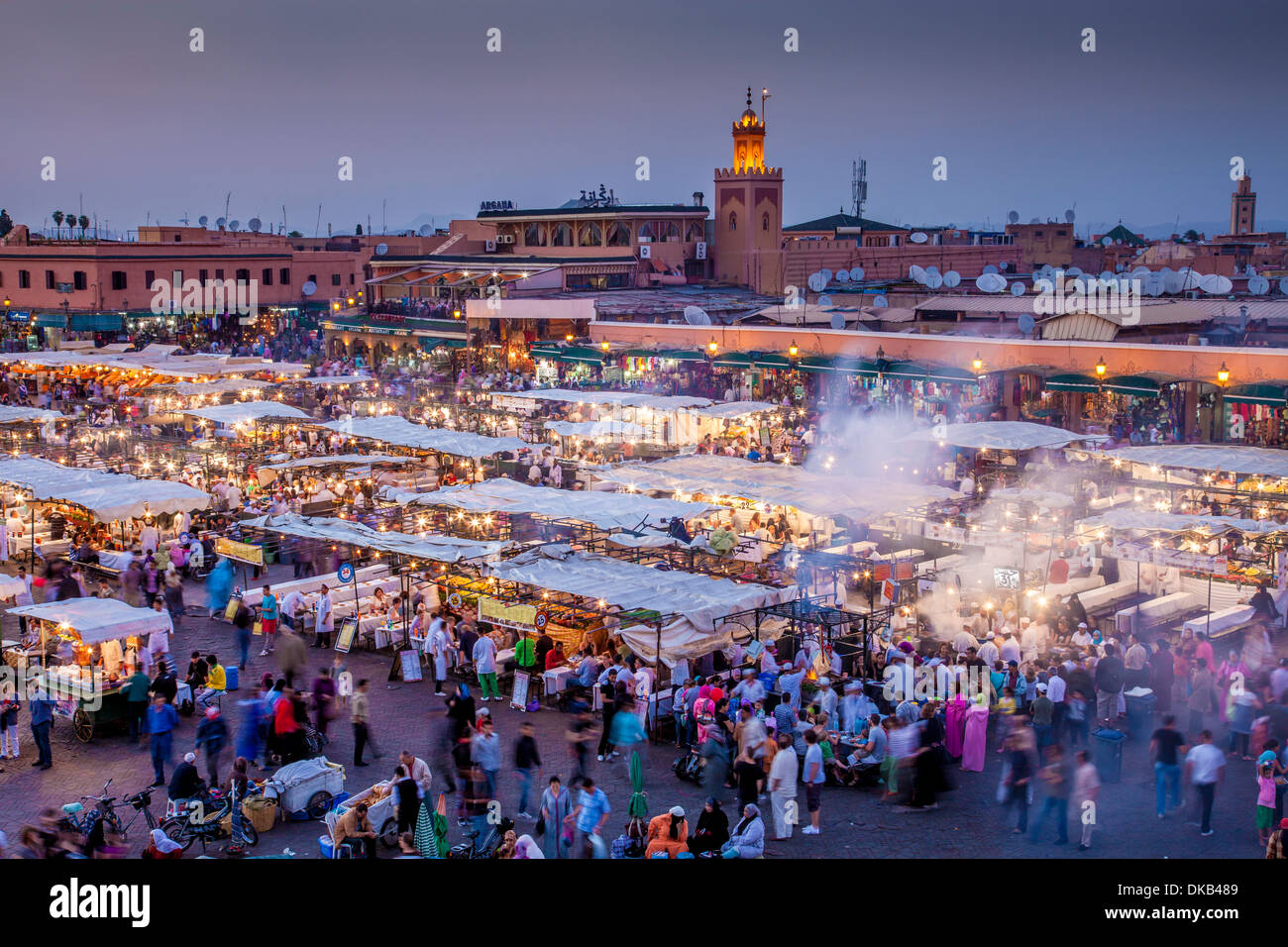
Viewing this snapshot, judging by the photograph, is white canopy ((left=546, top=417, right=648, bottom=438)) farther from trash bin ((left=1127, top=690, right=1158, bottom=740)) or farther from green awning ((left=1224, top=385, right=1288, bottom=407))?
trash bin ((left=1127, top=690, right=1158, bottom=740))

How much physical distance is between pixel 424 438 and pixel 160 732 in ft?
47.5

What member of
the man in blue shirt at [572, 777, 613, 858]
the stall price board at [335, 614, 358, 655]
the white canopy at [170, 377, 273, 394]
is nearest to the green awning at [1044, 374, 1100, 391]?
the stall price board at [335, 614, 358, 655]

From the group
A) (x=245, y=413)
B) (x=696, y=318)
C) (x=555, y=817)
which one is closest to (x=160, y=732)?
(x=555, y=817)

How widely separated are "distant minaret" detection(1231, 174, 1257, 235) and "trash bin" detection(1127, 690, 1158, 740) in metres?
91.4

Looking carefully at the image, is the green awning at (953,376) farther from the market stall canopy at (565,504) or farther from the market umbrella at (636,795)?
the market umbrella at (636,795)

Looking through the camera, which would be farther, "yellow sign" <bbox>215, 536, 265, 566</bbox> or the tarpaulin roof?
the tarpaulin roof

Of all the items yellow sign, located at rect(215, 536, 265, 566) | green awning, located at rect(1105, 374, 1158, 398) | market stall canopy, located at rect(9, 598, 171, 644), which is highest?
green awning, located at rect(1105, 374, 1158, 398)

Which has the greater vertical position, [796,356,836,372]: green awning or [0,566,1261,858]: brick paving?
[796,356,836,372]: green awning

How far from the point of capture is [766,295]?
54.9m

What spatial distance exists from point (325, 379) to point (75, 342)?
60.2ft

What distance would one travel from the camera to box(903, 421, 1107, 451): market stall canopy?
72.1 ft

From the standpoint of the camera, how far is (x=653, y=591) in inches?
576

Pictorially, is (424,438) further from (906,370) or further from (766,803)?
(766,803)
